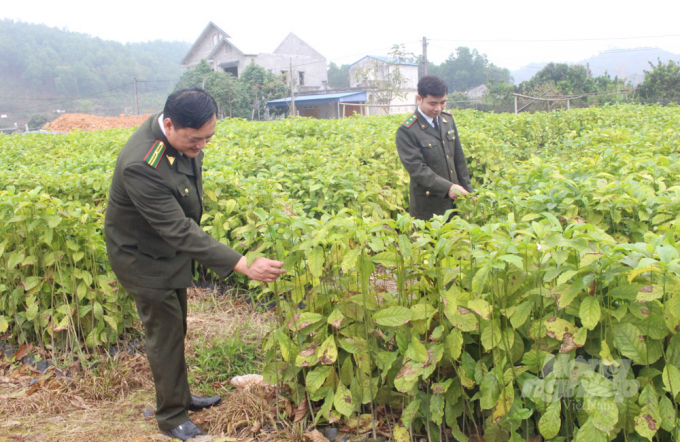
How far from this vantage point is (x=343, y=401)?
7.38 ft

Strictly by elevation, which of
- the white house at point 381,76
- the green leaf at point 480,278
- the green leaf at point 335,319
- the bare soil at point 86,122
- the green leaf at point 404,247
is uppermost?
the white house at point 381,76

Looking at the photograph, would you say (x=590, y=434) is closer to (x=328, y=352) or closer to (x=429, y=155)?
(x=328, y=352)

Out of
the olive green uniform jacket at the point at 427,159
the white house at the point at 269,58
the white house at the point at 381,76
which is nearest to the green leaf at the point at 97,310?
the olive green uniform jacket at the point at 427,159

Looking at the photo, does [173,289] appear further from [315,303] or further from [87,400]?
[87,400]

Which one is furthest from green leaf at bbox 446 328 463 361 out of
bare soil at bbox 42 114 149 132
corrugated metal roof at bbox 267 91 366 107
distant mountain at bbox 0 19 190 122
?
distant mountain at bbox 0 19 190 122

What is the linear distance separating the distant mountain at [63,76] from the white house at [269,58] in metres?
11.6

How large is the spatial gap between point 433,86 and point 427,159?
1.97 ft

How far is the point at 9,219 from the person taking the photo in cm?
329

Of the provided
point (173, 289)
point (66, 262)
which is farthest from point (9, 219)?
point (173, 289)

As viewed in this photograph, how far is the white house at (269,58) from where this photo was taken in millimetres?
43938

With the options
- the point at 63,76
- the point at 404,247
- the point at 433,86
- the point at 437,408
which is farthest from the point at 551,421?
the point at 63,76

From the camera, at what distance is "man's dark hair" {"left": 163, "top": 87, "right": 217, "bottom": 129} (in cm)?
221

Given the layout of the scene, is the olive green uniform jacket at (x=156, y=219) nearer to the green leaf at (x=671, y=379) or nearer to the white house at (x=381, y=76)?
the green leaf at (x=671, y=379)

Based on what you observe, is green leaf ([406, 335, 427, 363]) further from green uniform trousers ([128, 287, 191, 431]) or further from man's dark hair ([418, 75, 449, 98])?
man's dark hair ([418, 75, 449, 98])
